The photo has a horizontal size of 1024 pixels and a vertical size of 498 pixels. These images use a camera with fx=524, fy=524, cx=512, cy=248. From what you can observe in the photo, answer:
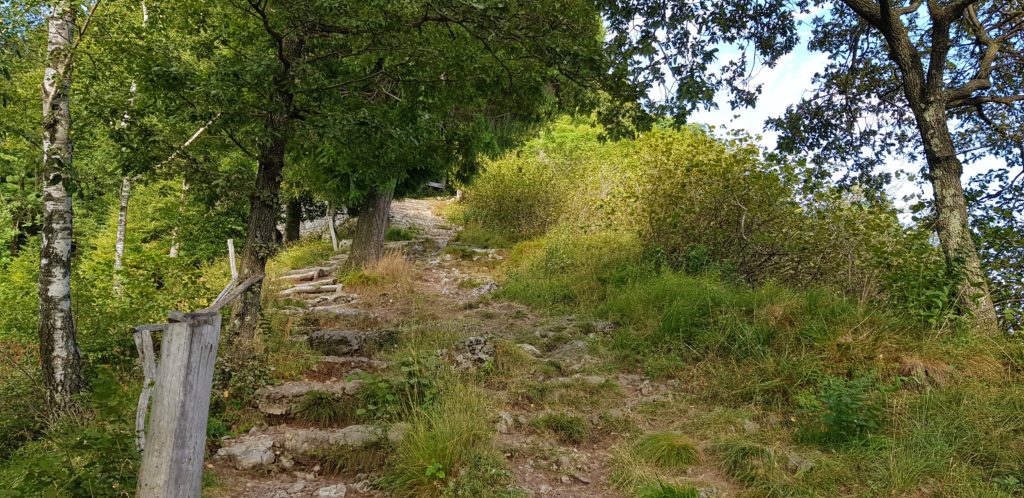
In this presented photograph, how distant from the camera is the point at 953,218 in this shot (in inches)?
215

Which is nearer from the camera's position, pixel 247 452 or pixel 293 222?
pixel 247 452

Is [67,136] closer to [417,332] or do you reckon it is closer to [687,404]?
[417,332]

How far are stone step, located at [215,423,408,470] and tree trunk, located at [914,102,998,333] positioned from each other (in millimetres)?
5484

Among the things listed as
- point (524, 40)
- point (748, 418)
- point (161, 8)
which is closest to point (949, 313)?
point (748, 418)

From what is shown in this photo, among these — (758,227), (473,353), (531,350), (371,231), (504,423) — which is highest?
(371,231)

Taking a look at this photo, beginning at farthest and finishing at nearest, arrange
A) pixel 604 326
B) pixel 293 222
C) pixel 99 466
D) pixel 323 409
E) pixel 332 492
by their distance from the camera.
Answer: pixel 293 222 < pixel 604 326 < pixel 323 409 < pixel 332 492 < pixel 99 466

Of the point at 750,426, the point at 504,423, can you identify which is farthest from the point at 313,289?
the point at 750,426

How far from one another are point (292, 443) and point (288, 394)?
2.49 feet

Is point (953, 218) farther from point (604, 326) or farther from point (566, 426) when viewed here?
point (566, 426)

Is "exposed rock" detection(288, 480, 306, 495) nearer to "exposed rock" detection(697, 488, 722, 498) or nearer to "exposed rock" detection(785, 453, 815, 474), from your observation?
"exposed rock" detection(697, 488, 722, 498)

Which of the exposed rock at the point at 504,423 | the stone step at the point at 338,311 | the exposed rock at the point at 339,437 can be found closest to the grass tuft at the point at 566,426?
the exposed rock at the point at 504,423

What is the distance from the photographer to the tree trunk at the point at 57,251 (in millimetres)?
5113

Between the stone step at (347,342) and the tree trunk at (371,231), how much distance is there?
16.4 feet

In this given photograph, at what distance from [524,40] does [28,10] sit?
5140 millimetres
